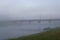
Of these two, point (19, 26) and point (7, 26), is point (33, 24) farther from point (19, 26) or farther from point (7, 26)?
point (7, 26)

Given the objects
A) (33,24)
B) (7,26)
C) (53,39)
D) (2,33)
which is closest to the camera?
(53,39)

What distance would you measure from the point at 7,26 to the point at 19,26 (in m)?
1.76

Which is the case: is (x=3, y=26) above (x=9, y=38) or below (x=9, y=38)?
above

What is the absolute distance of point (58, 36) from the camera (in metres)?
7.52

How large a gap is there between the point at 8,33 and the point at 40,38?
3.88 meters

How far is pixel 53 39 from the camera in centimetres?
734

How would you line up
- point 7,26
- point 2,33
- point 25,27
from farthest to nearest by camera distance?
1. point 25,27
2. point 7,26
3. point 2,33

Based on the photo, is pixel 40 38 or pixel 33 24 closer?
pixel 40 38

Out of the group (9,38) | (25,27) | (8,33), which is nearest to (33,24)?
(25,27)

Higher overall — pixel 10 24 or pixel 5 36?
pixel 10 24

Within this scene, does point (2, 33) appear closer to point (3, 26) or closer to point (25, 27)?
point (3, 26)

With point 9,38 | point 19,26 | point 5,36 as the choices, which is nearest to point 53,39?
point 9,38

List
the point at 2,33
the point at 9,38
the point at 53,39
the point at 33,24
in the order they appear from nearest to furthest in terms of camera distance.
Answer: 1. the point at 53,39
2. the point at 9,38
3. the point at 2,33
4. the point at 33,24

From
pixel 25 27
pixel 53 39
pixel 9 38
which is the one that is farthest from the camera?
pixel 25 27
